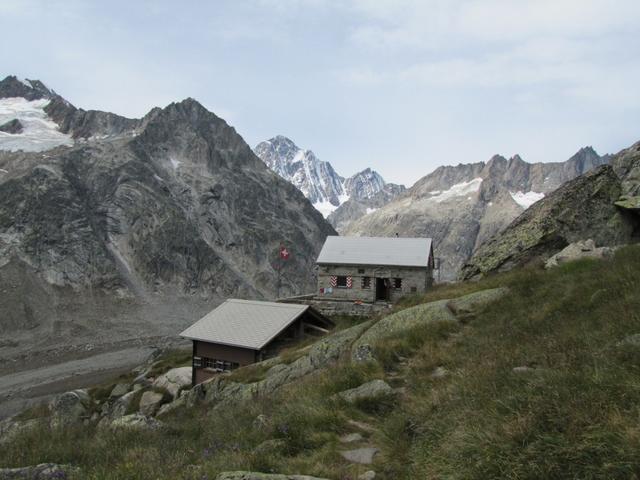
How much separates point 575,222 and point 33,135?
192 m

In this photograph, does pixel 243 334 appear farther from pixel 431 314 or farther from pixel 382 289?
pixel 382 289

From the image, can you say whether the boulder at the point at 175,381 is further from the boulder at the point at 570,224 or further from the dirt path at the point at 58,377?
the dirt path at the point at 58,377

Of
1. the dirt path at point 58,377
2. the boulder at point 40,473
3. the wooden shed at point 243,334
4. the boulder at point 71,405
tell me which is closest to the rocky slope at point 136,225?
the dirt path at point 58,377

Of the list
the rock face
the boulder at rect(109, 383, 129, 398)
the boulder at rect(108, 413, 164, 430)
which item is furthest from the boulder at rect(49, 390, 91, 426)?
the rock face

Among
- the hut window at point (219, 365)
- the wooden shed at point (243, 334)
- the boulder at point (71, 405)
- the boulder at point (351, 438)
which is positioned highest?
the boulder at point (351, 438)

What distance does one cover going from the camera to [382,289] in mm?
47750

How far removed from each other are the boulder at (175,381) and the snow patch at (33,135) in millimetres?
146797

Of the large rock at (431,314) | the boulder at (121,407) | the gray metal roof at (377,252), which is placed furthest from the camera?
the gray metal roof at (377,252)

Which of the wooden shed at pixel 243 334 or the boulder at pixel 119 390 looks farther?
the boulder at pixel 119 390

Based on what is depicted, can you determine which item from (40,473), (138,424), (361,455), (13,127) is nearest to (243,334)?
(138,424)

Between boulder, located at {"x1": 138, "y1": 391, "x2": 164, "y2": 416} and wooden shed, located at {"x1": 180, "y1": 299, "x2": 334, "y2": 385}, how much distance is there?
3.74m

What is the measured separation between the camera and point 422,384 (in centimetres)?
884

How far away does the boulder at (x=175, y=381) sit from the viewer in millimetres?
29484

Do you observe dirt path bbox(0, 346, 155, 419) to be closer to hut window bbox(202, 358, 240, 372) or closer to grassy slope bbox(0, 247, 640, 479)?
hut window bbox(202, 358, 240, 372)
